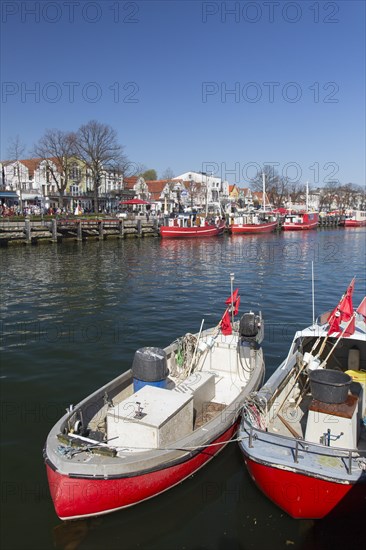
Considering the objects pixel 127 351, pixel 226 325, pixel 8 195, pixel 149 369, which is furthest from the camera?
pixel 8 195

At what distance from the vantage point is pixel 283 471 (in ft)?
21.7

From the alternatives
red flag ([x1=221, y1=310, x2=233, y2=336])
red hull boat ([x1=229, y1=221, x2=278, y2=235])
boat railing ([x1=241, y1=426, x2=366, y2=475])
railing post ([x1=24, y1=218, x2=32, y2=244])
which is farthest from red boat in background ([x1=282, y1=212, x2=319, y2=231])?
boat railing ([x1=241, y1=426, x2=366, y2=475])

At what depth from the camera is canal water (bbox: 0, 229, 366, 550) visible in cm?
684

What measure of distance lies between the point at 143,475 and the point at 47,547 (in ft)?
5.72

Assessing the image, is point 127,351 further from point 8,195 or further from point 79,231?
point 8,195

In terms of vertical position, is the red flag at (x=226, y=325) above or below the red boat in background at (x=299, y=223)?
below

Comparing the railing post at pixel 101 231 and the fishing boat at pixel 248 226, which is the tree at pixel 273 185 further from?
the railing post at pixel 101 231

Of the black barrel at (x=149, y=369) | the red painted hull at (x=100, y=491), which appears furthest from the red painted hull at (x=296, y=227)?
the red painted hull at (x=100, y=491)

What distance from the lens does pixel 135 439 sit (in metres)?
7.21

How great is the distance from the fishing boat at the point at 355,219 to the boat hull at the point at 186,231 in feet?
171

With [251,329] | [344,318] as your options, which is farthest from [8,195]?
[344,318]

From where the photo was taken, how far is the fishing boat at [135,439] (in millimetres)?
6613

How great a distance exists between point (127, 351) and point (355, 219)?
10479 cm

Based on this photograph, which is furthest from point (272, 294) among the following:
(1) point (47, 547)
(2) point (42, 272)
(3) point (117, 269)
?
(1) point (47, 547)
